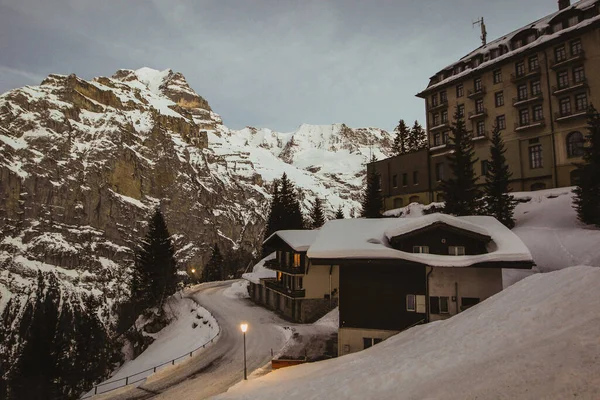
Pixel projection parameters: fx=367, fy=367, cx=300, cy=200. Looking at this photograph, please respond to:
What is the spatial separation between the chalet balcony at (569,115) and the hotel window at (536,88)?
13.3ft

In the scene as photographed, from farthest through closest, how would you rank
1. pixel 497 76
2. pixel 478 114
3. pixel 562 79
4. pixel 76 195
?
pixel 76 195, pixel 478 114, pixel 497 76, pixel 562 79

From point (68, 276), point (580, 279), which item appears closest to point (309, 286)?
point (580, 279)

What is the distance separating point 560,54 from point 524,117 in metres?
8.20

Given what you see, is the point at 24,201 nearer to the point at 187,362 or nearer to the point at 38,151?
the point at 38,151

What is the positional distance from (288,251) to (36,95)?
20596cm

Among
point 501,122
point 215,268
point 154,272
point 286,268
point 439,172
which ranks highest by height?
point 501,122

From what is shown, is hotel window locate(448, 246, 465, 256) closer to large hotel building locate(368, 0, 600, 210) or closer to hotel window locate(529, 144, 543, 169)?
large hotel building locate(368, 0, 600, 210)

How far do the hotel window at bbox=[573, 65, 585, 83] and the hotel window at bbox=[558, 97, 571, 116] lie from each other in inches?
87.6

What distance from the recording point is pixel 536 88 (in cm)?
4800

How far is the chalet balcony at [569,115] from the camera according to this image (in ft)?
140

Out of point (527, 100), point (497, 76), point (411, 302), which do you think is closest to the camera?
point (411, 302)

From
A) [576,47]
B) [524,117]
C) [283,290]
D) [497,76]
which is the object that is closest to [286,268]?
[283,290]

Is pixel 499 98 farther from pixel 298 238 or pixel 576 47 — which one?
pixel 298 238

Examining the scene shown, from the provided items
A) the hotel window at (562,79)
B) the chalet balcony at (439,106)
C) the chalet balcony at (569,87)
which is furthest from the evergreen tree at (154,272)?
the hotel window at (562,79)
